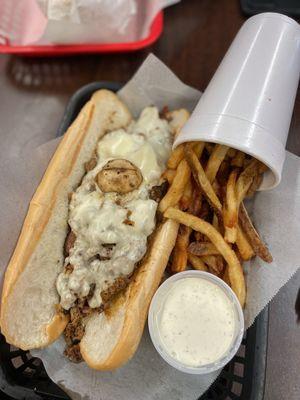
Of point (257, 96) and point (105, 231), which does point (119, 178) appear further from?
point (257, 96)

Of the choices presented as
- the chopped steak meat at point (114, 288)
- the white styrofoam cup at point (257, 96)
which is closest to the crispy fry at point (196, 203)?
the white styrofoam cup at point (257, 96)

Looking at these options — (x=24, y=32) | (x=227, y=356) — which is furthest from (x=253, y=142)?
(x=24, y=32)

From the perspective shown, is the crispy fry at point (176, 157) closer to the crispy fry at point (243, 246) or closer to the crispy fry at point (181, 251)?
the crispy fry at point (181, 251)

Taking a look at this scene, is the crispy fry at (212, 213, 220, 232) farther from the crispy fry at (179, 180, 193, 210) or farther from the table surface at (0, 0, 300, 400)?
the table surface at (0, 0, 300, 400)

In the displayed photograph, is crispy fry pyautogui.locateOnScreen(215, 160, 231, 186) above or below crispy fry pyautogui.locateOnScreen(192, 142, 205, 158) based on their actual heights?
below

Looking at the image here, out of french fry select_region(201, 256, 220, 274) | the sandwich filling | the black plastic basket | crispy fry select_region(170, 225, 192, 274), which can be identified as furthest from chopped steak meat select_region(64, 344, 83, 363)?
french fry select_region(201, 256, 220, 274)

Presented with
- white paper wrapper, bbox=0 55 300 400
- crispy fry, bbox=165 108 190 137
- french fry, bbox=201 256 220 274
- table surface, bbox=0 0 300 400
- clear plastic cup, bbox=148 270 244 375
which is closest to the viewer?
clear plastic cup, bbox=148 270 244 375
